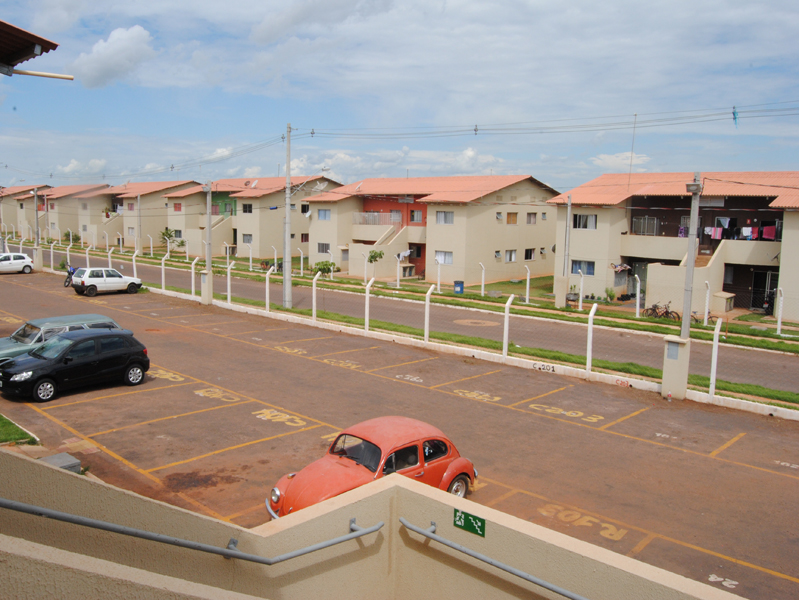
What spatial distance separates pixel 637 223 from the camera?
123ft

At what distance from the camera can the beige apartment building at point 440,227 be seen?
4241cm

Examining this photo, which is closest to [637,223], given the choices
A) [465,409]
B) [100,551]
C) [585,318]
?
[585,318]

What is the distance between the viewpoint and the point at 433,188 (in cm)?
4694

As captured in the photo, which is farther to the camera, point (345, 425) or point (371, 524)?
point (345, 425)

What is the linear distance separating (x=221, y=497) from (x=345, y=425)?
13.3 ft

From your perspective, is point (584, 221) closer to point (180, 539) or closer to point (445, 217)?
point (445, 217)

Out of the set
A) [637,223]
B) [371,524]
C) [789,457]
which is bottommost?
[789,457]

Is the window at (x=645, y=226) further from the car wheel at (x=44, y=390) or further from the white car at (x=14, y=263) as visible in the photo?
the white car at (x=14, y=263)

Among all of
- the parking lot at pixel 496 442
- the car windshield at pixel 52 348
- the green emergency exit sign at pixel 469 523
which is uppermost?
the green emergency exit sign at pixel 469 523

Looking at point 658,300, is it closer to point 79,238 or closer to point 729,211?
point 729,211

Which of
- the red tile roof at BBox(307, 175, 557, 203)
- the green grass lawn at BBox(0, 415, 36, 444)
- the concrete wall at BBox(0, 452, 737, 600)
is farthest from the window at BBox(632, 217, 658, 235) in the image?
the concrete wall at BBox(0, 452, 737, 600)

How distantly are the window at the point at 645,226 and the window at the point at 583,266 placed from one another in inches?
129

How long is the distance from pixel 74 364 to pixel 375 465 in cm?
966

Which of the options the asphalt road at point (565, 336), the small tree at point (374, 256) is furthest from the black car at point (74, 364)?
the small tree at point (374, 256)
